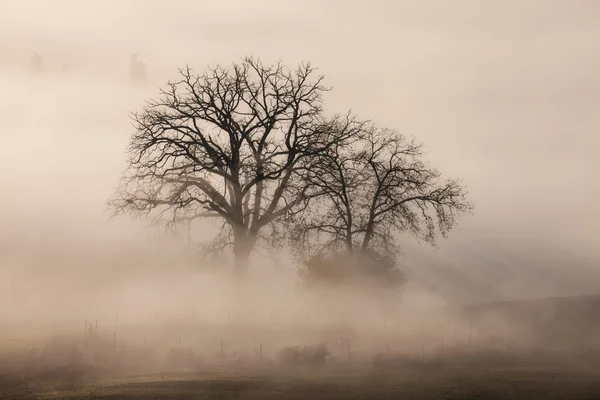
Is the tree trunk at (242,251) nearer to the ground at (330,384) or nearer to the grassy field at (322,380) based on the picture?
the grassy field at (322,380)

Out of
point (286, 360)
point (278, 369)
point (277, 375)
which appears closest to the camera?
point (277, 375)

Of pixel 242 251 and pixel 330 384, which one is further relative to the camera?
pixel 242 251

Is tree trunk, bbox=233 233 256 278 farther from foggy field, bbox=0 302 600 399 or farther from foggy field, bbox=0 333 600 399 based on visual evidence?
foggy field, bbox=0 333 600 399

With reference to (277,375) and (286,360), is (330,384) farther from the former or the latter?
(286,360)

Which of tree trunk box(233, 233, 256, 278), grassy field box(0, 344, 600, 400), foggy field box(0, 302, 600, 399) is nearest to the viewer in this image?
grassy field box(0, 344, 600, 400)

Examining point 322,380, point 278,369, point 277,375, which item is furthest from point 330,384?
point 278,369

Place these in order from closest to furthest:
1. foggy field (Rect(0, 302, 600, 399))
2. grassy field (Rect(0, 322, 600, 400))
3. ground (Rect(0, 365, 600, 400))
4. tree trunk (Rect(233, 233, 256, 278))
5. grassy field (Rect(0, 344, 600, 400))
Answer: ground (Rect(0, 365, 600, 400)), grassy field (Rect(0, 344, 600, 400)), grassy field (Rect(0, 322, 600, 400)), foggy field (Rect(0, 302, 600, 399)), tree trunk (Rect(233, 233, 256, 278))

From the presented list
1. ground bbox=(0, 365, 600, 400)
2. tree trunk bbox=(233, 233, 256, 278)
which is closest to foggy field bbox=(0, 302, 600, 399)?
ground bbox=(0, 365, 600, 400)

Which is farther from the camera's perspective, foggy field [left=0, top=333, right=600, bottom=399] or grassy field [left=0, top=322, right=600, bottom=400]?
grassy field [left=0, top=322, right=600, bottom=400]

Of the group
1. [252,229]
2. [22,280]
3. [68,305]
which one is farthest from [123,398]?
[22,280]

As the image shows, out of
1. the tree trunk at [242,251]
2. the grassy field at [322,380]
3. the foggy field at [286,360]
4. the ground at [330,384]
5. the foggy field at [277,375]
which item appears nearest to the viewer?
the ground at [330,384]

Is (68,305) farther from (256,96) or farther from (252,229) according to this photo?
(256,96)

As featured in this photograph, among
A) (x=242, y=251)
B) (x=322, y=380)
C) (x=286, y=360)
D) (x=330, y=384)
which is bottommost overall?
(x=330, y=384)

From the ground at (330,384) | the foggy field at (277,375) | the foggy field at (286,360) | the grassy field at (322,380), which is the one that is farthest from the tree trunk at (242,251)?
the ground at (330,384)
